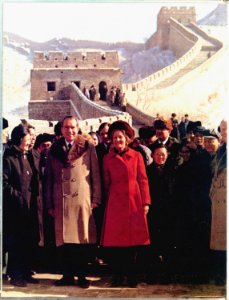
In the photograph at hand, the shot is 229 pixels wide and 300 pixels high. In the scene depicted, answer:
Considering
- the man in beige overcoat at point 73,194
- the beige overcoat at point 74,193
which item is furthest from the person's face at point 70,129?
the beige overcoat at point 74,193

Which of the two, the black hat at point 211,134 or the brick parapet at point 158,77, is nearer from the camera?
the black hat at point 211,134

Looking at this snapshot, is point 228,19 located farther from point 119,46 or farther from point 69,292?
point 69,292

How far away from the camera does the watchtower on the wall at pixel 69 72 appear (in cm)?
891

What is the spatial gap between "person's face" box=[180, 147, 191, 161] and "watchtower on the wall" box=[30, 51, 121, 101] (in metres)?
1.30

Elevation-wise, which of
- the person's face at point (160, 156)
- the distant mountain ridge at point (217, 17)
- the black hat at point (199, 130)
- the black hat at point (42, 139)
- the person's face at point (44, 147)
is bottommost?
the person's face at point (160, 156)

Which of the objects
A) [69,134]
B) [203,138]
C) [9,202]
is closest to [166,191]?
[203,138]

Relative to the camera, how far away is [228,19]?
8.68 m

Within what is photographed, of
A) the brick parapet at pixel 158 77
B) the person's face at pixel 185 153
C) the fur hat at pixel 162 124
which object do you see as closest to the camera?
the person's face at pixel 185 153

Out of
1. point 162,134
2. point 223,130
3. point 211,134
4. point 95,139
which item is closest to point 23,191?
point 95,139

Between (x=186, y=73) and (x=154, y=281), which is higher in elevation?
(x=186, y=73)

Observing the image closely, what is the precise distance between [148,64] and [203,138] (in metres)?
1.25

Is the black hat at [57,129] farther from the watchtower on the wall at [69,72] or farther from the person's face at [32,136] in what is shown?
the watchtower on the wall at [69,72]

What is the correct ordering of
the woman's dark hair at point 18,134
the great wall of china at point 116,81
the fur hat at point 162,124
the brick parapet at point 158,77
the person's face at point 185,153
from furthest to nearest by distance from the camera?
the brick parapet at point 158,77 → the great wall of china at point 116,81 → the fur hat at point 162,124 → the person's face at point 185,153 → the woman's dark hair at point 18,134

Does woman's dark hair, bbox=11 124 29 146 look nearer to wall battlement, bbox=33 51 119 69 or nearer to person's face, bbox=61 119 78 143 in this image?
person's face, bbox=61 119 78 143
